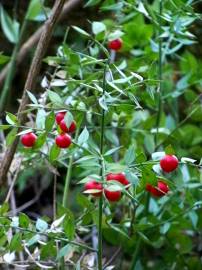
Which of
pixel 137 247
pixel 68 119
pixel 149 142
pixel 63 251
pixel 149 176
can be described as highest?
pixel 68 119

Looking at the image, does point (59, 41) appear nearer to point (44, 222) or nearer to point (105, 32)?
point (105, 32)

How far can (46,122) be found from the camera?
88 centimetres

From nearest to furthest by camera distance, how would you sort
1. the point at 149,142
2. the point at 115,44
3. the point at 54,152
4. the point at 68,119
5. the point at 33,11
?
the point at 68,119 → the point at 54,152 → the point at 115,44 → the point at 149,142 → the point at 33,11

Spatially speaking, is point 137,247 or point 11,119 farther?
point 137,247

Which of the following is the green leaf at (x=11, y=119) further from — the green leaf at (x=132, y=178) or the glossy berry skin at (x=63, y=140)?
the green leaf at (x=132, y=178)

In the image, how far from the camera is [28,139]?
981 mm

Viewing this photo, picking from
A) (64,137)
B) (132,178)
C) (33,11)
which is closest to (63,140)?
(64,137)

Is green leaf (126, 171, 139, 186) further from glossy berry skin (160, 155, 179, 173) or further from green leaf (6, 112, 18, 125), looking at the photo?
green leaf (6, 112, 18, 125)

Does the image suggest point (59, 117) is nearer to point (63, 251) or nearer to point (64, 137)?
point (64, 137)

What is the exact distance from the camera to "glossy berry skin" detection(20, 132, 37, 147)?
38.5 inches

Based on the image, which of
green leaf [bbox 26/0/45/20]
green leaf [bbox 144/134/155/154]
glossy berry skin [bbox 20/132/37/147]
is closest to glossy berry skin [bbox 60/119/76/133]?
glossy berry skin [bbox 20/132/37/147]

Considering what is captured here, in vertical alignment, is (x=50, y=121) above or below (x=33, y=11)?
above

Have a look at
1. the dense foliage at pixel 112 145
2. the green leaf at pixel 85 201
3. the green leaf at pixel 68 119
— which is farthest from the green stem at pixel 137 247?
the green leaf at pixel 68 119

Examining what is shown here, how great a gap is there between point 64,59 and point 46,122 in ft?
0.81
